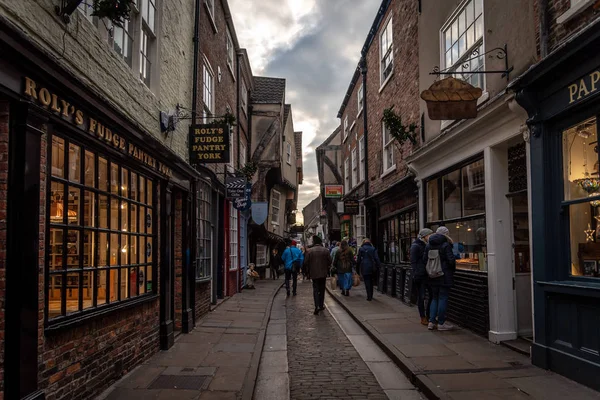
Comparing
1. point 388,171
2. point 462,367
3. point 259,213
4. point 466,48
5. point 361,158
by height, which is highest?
point 466,48

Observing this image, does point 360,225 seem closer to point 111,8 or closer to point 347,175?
point 347,175

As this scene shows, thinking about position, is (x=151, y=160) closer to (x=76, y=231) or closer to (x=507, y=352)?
(x=76, y=231)

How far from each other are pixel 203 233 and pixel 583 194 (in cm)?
838

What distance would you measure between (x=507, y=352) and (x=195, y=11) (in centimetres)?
921

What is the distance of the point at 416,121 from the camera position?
12.6 metres

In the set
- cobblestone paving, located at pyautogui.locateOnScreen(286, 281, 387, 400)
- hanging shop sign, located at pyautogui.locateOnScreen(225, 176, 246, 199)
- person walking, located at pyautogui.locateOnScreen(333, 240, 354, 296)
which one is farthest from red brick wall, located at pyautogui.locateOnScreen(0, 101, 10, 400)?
person walking, located at pyautogui.locateOnScreen(333, 240, 354, 296)

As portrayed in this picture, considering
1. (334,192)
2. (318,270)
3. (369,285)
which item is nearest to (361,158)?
(334,192)

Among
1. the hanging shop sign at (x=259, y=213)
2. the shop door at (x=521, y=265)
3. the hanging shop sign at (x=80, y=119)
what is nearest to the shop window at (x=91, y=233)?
the hanging shop sign at (x=80, y=119)

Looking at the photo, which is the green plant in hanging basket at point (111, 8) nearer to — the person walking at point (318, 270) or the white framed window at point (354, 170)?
the person walking at point (318, 270)

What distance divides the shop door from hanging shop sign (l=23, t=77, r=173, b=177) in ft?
19.2

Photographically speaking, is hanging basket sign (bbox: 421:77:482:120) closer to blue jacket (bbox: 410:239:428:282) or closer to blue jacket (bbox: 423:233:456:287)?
blue jacket (bbox: 423:233:456:287)

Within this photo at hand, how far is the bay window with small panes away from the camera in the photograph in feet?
29.7

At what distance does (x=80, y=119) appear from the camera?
197 inches

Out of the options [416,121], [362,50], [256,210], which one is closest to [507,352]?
[416,121]
